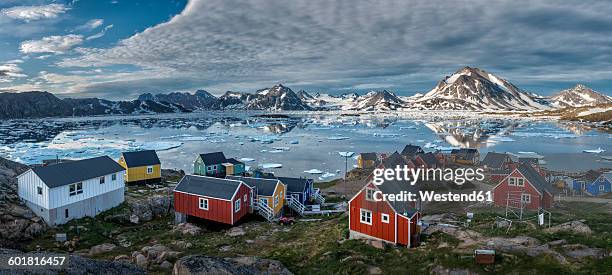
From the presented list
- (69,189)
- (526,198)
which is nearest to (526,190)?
(526,198)

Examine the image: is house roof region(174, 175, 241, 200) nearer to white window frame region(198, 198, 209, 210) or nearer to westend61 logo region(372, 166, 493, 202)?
white window frame region(198, 198, 209, 210)

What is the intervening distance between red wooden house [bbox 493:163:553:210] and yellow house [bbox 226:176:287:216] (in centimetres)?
2118

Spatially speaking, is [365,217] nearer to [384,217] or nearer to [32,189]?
[384,217]

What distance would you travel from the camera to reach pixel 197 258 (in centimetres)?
1573

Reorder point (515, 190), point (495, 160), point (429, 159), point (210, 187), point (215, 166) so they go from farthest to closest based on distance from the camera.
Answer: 1. point (429, 159)
2. point (495, 160)
3. point (215, 166)
4. point (515, 190)
5. point (210, 187)

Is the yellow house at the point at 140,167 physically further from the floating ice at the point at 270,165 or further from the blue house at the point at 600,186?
the blue house at the point at 600,186

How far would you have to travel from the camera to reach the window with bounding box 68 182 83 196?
29.5m

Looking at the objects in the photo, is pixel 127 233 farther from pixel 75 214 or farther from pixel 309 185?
pixel 309 185

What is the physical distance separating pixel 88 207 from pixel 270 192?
15.3m

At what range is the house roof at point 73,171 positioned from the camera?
28484 mm

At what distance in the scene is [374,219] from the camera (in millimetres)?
24219

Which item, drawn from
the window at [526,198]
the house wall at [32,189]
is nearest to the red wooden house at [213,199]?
the house wall at [32,189]

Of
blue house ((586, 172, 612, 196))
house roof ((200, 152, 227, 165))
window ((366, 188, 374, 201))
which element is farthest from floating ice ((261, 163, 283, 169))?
blue house ((586, 172, 612, 196))

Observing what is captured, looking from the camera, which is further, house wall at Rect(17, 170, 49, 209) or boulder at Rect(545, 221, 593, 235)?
house wall at Rect(17, 170, 49, 209)
